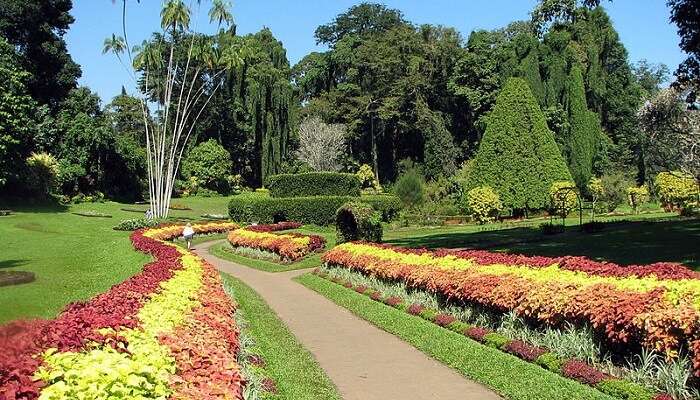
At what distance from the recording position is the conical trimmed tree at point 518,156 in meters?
41.0

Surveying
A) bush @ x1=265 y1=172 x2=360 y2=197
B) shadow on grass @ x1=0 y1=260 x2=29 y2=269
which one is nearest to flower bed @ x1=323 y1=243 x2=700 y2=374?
shadow on grass @ x1=0 y1=260 x2=29 y2=269

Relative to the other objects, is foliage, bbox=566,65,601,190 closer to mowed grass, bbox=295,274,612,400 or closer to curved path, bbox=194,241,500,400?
curved path, bbox=194,241,500,400

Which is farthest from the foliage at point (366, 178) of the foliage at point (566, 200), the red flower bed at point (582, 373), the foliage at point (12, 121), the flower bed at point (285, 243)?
the red flower bed at point (582, 373)

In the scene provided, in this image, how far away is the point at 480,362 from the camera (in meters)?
8.16

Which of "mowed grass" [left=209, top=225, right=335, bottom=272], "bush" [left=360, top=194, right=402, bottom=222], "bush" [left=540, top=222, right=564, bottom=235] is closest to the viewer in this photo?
"mowed grass" [left=209, top=225, right=335, bottom=272]

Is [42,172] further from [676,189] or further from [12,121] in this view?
[676,189]

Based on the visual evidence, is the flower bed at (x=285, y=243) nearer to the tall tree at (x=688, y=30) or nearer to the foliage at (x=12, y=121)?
the tall tree at (x=688, y=30)

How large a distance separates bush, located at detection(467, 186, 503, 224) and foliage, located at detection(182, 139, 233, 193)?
29.4 metres

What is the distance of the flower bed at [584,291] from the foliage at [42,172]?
111 feet

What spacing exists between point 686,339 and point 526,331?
2767mm

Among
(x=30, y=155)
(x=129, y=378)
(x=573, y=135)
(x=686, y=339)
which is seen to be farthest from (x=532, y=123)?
(x=129, y=378)

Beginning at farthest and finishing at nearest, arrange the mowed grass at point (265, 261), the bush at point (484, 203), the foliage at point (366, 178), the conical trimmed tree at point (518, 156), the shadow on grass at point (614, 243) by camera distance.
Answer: the foliage at point (366, 178) → the conical trimmed tree at point (518, 156) → the bush at point (484, 203) → the mowed grass at point (265, 261) → the shadow on grass at point (614, 243)

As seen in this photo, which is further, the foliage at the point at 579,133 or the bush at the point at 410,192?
the foliage at the point at 579,133

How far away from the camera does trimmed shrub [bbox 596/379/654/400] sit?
21.0ft
